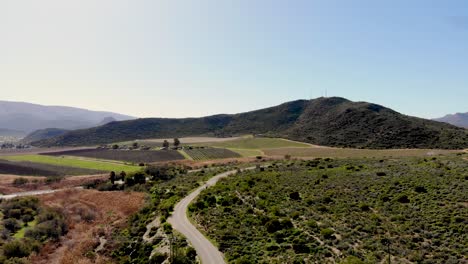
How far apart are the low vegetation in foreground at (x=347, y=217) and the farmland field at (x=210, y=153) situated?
61024 mm

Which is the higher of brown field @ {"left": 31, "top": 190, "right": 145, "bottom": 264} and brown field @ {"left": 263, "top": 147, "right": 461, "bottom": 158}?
brown field @ {"left": 263, "top": 147, "right": 461, "bottom": 158}

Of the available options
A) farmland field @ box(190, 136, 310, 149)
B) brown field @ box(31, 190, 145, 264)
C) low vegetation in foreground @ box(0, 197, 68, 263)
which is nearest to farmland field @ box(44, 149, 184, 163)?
farmland field @ box(190, 136, 310, 149)

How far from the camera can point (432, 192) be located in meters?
38.5

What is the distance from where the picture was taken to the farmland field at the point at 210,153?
378ft

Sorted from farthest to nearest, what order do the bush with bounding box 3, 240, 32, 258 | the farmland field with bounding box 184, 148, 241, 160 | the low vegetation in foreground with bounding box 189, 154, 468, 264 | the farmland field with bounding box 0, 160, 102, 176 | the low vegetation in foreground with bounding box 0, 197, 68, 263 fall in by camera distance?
the farmland field with bounding box 184, 148, 241, 160 < the farmland field with bounding box 0, 160, 102, 176 < the low vegetation in foreground with bounding box 0, 197, 68, 263 < the bush with bounding box 3, 240, 32, 258 < the low vegetation in foreground with bounding box 189, 154, 468, 264

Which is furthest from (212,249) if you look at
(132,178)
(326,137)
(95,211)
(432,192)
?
(326,137)

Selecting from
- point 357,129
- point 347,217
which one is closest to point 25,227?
point 347,217

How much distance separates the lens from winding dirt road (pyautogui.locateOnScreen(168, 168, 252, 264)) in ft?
99.0

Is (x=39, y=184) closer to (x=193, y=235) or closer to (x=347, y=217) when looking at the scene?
(x=193, y=235)

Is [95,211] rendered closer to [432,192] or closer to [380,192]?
[380,192]

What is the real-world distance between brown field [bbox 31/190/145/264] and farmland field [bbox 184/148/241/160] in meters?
52.7

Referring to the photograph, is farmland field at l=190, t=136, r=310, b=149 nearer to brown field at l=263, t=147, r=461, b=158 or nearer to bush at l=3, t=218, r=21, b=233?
brown field at l=263, t=147, r=461, b=158

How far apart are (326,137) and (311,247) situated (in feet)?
380

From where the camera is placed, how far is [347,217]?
117 ft
